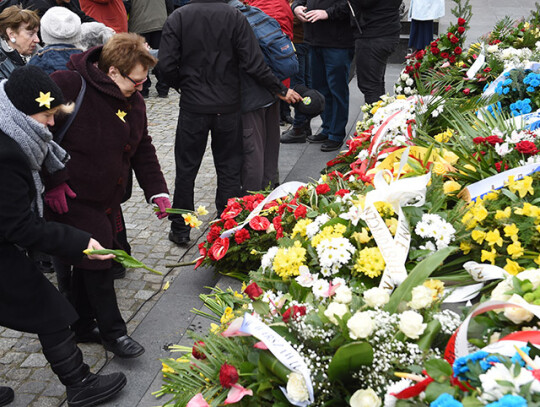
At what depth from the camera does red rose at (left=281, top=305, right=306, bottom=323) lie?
6.39 ft

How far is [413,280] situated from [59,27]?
9.74ft

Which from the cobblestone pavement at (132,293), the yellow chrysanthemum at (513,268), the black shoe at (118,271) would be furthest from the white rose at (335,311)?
the black shoe at (118,271)

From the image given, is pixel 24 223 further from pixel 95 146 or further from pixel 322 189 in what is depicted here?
pixel 322 189

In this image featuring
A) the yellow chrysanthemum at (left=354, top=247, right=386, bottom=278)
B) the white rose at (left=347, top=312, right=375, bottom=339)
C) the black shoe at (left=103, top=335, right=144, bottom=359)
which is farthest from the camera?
the black shoe at (left=103, top=335, right=144, bottom=359)

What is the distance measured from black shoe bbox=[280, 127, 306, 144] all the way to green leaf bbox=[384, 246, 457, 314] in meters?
4.71

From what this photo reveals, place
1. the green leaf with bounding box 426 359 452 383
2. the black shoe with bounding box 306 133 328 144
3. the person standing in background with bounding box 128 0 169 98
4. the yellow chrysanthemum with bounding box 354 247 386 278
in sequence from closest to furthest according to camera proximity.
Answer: the green leaf with bounding box 426 359 452 383
the yellow chrysanthemum with bounding box 354 247 386 278
the black shoe with bounding box 306 133 328 144
the person standing in background with bounding box 128 0 169 98

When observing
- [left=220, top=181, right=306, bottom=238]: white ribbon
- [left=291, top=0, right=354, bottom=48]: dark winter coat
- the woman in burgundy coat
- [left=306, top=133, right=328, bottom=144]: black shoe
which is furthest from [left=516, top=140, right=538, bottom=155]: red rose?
[left=306, top=133, right=328, bottom=144]: black shoe

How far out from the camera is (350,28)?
6.09 m

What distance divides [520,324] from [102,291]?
2243mm

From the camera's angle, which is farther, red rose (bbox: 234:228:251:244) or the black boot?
red rose (bbox: 234:228:251:244)

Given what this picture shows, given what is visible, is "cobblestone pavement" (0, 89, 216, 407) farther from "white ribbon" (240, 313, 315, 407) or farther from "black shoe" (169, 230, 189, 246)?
"white ribbon" (240, 313, 315, 407)

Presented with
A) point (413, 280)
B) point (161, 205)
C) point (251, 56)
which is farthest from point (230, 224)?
point (413, 280)

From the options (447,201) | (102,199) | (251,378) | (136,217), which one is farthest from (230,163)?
(251,378)

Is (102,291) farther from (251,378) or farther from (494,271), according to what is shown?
(494,271)
